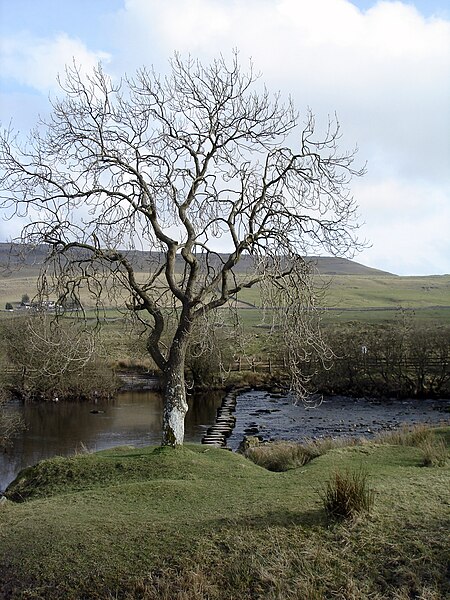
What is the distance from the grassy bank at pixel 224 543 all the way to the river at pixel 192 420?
10.9 metres

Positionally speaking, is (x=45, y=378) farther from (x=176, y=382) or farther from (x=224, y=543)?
(x=224, y=543)

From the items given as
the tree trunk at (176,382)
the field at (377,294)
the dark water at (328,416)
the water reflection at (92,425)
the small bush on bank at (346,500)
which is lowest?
the water reflection at (92,425)

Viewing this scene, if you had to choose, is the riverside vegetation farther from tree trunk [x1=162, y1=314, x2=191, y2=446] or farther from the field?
the field

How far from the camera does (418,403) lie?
3441 cm

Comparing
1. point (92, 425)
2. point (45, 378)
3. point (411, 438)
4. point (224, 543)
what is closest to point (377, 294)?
point (45, 378)

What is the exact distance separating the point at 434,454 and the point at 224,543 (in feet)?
22.9

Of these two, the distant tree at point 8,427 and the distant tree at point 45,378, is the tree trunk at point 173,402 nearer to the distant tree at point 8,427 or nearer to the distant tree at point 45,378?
the distant tree at point 8,427

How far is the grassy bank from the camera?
775cm

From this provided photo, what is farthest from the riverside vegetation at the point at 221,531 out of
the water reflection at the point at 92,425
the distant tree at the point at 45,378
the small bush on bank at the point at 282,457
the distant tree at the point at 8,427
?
the distant tree at the point at 45,378

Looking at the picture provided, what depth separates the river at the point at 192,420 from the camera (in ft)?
82.4

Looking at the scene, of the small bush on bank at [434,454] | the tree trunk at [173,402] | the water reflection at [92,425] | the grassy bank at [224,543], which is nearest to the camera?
the grassy bank at [224,543]

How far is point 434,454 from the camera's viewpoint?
1400cm

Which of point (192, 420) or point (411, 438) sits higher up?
point (411, 438)

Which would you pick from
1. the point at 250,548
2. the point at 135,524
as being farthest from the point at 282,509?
the point at 135,524
